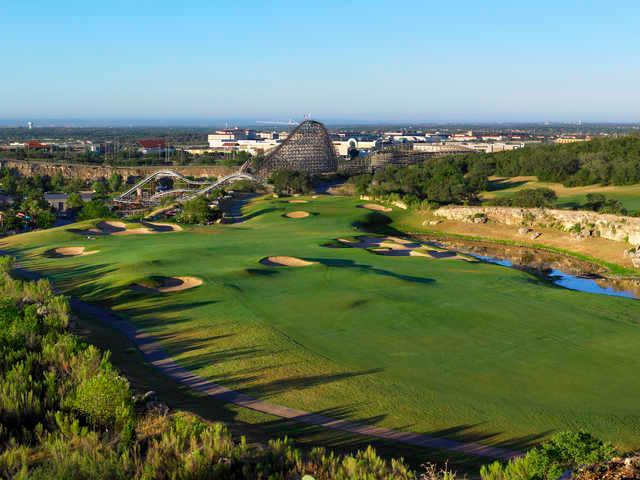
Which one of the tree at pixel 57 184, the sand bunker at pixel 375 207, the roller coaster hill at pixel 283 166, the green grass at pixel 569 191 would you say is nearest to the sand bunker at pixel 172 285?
the sand bunker at pixel 375 207

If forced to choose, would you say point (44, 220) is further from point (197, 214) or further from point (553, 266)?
point (553, 266)

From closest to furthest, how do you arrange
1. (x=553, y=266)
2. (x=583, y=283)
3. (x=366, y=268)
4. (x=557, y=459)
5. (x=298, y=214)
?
1. (x=557, y=459)
2. (x=366, y=268)
3. (x=583, y=283)
4. (x=553, y=266)
5. (x=298, y=214)

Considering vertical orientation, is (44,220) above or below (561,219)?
below

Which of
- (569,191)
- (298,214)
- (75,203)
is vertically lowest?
(298,214)

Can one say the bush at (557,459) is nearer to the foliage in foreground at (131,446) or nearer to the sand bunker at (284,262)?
the foliage in foreground at (131,446)

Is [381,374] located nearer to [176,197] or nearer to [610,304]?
[610,304]

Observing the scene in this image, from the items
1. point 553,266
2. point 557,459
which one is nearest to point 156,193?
point 553,266

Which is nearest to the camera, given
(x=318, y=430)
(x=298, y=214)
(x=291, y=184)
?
(x=318, y=430)
